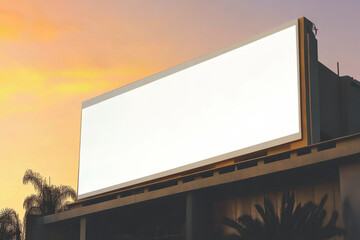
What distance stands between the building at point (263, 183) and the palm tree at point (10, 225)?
28.8 ft

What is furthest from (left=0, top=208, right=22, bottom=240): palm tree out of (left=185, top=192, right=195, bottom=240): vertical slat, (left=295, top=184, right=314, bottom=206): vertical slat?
(left=295, top=184, right=314, bottom=206): vertical slat

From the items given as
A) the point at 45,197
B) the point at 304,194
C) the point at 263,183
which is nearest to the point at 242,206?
the point at 263,183

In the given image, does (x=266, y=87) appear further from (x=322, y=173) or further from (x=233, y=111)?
(x=322, y=173)

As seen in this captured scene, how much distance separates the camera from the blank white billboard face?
32625mm

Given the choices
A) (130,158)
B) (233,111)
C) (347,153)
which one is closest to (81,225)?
(130,158)

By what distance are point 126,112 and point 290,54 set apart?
12.2 m

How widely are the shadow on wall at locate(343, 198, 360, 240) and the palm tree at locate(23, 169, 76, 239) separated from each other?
27.3 m

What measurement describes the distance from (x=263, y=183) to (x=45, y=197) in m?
23.2

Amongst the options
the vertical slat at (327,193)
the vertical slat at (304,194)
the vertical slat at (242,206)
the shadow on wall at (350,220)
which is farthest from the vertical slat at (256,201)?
the shadow on wall at (350,220)

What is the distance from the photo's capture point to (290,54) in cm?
3250

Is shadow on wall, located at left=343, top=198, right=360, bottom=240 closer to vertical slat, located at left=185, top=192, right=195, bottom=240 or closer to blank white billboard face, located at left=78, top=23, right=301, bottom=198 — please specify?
blank white billboard face, located at left=78, top=23, right=301, bottom=198

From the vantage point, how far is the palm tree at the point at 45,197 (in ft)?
170

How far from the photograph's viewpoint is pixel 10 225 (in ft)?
171

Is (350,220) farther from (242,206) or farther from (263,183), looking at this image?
(242,206)
